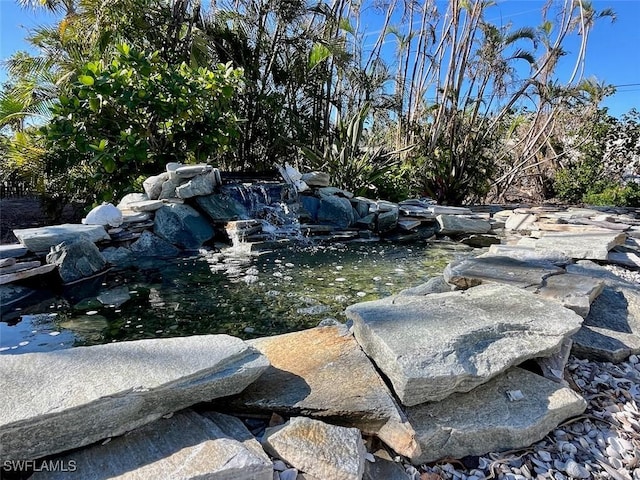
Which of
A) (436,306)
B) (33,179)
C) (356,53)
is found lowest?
(436,306)

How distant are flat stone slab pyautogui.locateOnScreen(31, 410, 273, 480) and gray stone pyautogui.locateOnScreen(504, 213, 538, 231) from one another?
506cm

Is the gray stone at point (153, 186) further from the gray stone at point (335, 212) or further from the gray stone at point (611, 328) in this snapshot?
the gray stone at point (611, 328)

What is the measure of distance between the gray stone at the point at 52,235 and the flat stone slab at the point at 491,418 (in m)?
3.03

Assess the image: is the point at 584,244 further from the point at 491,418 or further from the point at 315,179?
the point at 315,179

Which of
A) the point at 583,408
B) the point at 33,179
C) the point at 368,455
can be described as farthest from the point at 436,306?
the point at 33,179

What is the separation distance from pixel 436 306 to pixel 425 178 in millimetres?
6733

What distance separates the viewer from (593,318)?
6.40 feet

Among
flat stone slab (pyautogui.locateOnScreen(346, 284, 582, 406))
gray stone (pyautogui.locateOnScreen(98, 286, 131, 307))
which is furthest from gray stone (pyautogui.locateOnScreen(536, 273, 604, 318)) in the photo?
gray stone (pyautogui.locateOnScreen(98, 286, 131, 307))

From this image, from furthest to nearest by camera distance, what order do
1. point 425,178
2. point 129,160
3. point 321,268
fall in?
point 425,178 < point 129,160 < point 321,268

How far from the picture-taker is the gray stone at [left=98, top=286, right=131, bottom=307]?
261cm

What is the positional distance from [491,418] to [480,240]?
418cm

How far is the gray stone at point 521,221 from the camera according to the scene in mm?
5287

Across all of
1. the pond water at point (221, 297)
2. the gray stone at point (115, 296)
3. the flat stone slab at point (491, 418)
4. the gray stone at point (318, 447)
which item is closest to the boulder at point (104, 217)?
the pond water at point (221, 297)

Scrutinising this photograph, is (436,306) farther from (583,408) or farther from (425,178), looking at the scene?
(425,178)
